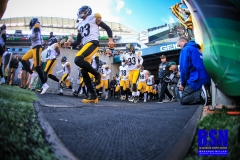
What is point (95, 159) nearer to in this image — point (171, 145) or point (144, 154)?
point (144, 154)

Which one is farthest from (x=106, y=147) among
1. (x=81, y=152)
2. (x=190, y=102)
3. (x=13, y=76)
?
(x=13, y=76)

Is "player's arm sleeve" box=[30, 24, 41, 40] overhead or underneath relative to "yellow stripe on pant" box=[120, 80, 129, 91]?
overhead

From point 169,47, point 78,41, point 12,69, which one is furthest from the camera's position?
point 169,47

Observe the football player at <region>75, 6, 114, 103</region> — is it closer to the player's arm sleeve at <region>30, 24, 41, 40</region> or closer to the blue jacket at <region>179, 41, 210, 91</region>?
the blue jacket at <region>179, 41, 210, 91</region>

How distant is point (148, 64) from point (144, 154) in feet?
52.8

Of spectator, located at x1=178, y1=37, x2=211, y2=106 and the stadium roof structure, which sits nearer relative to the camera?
the stadium roof structure

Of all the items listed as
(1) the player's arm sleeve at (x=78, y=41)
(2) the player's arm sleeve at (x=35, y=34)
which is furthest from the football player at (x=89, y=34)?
(2) the player's arm sleeve at (x=35, y=34)

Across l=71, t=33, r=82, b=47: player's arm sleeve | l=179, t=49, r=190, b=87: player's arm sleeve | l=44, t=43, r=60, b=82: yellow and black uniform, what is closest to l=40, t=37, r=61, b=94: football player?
l=44, t=43, r=60, b=82: yellow and black uniform

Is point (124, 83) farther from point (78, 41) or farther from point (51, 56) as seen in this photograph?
point (78, 41)

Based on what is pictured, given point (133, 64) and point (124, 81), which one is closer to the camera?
point (133, 64)

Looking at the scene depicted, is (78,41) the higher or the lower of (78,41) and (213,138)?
the higher

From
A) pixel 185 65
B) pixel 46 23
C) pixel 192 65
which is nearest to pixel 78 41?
pixel 46 23

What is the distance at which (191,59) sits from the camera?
271 centimetres

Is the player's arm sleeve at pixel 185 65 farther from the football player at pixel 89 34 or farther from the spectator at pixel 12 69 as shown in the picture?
the spectator at pixel 12 69
